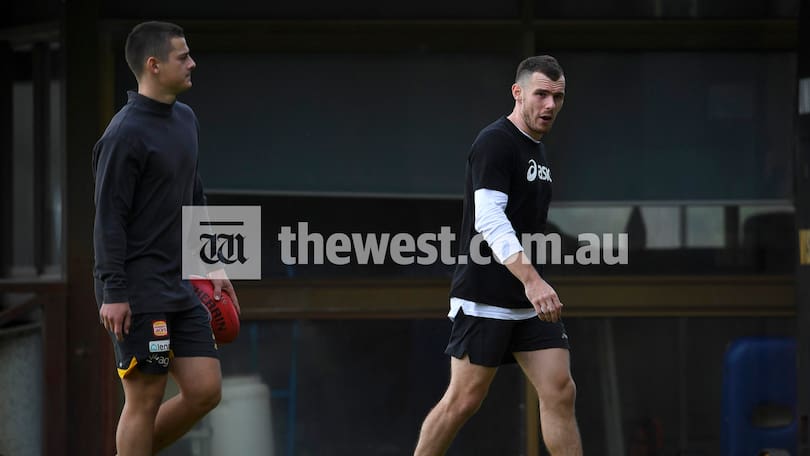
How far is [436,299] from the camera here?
709 centimetres

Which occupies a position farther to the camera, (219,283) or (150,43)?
(219,283)

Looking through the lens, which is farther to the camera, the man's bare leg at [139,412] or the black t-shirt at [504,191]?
the black t-shirt at [504,191]

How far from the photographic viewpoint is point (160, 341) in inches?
198

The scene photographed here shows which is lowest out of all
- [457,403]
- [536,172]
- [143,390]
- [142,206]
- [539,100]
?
[457,403]

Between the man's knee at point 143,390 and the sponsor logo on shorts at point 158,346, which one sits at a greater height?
the sponsor logo on shorts at point 158,346

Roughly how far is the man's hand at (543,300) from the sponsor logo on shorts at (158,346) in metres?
1.48

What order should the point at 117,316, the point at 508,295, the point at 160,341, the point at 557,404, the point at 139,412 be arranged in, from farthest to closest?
1. the point at 508,295
2. the point at 557,404
3. the point at 139,412
4. the point at 160,341
5. the point at 117,316

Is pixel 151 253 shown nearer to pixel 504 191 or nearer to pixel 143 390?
pixel 143 390

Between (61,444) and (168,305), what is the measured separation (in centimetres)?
227

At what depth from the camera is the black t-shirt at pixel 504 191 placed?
5461 mm

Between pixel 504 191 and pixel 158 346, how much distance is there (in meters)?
1.59

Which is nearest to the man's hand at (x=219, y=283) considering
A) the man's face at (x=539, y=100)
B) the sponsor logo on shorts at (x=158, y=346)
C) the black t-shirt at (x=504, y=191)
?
the sponsor logo on shorts at (x=158, y=346)

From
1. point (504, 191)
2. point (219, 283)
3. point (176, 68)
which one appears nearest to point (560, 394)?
point (504, 191)

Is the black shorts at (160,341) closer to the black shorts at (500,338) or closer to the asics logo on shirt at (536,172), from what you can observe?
the black shorts at (500,338)
